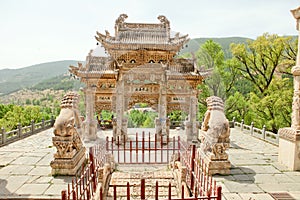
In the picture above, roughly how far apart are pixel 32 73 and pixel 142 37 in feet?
405

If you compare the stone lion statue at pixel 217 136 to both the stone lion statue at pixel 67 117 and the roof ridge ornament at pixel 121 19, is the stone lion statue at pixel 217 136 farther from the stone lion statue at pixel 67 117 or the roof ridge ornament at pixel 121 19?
the roof ridge ornament at pixel 121 19

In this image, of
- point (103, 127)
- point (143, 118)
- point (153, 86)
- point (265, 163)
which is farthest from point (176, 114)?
point (265, 163)

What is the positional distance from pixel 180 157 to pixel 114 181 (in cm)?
199

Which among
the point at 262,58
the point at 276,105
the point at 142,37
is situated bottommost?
the point at 276,105

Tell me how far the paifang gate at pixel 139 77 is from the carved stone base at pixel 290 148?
5817 millimetres

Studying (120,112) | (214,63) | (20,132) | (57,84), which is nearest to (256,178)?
(120,112)

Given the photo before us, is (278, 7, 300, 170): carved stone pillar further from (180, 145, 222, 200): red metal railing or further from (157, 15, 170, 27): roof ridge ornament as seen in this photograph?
(157, 15, 170, 27): roof ridge ornament

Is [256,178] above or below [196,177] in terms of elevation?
below

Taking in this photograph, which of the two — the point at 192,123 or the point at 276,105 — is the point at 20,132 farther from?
the point at 276,105

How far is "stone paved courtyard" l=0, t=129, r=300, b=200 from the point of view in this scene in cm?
442

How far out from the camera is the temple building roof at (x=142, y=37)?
11.5 metres

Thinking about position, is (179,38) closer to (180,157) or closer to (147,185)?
(180,157)

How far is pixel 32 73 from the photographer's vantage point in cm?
11688

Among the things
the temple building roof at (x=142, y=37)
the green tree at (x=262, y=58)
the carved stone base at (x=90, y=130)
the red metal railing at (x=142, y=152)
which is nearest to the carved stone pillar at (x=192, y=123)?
the red metal railing at (x=142, y=152)
